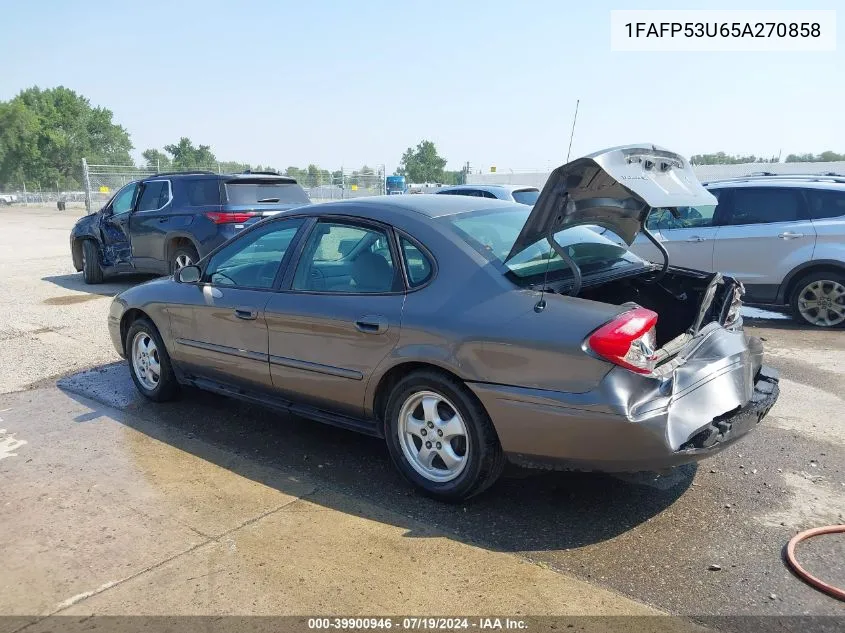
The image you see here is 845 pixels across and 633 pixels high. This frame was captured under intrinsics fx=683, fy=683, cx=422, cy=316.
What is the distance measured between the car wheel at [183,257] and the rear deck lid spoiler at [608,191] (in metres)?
7.45

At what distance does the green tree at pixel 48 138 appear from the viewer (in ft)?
253

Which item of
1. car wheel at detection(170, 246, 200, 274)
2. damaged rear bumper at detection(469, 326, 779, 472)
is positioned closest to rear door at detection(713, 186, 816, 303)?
damaged rear bumper at detection(469, 326, 779, 472)

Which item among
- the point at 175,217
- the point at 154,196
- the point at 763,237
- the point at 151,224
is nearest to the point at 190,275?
the point at 175,217

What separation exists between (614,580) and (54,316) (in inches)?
325

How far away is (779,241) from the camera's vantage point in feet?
26.2

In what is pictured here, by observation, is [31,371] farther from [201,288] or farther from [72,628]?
[72,628]

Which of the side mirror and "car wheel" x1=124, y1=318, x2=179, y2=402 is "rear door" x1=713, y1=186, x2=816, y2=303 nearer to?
the side mirror

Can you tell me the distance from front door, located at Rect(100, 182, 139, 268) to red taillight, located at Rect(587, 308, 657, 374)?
9529mm

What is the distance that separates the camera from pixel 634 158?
350 cm

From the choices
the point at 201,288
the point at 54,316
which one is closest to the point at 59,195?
the point at 54,316

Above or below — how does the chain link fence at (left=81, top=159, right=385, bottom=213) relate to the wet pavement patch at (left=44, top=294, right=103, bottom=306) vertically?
above

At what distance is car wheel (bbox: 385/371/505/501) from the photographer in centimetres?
346

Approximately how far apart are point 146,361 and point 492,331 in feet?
11.0

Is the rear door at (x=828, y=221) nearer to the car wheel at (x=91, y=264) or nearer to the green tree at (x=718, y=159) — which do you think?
the car wheel at (x=91, y=264)
